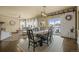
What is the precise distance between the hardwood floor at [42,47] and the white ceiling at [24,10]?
0.44 meters

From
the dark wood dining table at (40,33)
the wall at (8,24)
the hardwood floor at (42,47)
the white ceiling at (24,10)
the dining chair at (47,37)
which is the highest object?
the white ceiling at (24,10)

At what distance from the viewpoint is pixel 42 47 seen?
220 cm

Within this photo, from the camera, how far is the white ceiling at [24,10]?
7.01ft

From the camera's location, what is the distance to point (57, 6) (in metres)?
2.16

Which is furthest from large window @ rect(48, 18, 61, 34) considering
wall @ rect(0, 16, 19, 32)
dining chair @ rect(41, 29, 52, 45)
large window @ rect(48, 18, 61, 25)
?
wall @ rect(0, 16, 19, 32)

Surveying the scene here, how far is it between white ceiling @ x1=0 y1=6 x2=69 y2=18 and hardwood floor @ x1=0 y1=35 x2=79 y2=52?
1.44 ft

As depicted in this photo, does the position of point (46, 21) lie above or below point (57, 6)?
below

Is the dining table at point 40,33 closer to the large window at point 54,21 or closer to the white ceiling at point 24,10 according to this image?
the large window at point 54,21

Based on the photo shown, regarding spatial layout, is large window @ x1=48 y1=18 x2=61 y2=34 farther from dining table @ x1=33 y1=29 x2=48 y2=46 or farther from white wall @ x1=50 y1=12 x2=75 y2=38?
dining table @ x1=33 y1=29 x2=48 y2=46

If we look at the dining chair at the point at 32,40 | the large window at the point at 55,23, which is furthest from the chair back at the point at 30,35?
the large window at the point at 55,23

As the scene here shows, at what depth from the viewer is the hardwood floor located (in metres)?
2.13
